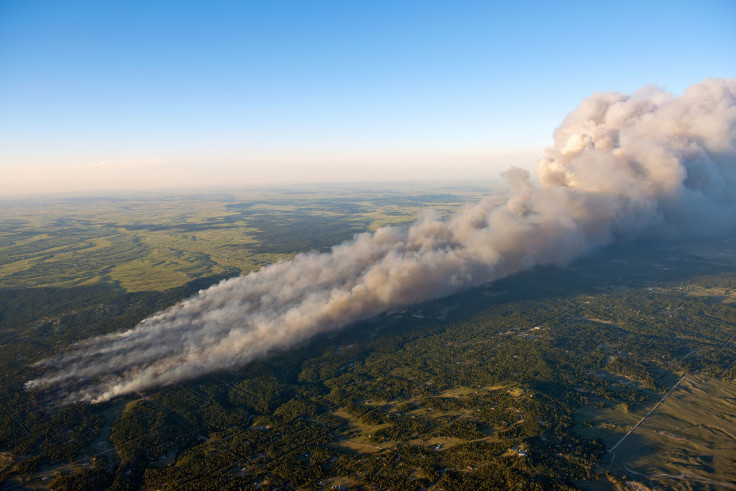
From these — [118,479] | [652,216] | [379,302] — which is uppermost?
[652,216]

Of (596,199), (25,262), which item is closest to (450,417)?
(596,199)

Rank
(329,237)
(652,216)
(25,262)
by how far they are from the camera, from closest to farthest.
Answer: (652,216) → (25,262) → (329,237)

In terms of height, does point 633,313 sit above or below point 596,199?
below

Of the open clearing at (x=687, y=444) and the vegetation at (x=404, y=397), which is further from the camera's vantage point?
the vegetation at (x=404, y=397)

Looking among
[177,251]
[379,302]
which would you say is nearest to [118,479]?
[379,302]

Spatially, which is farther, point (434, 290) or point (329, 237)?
point (329, 237)

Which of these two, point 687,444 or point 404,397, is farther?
point 404,397

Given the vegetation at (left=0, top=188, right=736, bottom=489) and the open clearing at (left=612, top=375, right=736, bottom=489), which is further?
the vegetation at (left=0, top=188, right=736, bottom=489)

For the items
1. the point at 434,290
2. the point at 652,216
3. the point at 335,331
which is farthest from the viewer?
the point at 652,216

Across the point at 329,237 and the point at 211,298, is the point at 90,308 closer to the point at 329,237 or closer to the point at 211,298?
the point at 211,298
